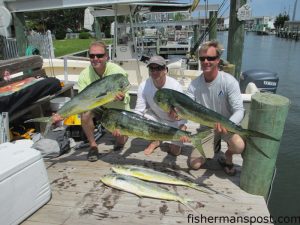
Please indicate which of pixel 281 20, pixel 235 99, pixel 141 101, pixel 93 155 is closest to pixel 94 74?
pixel 141 101

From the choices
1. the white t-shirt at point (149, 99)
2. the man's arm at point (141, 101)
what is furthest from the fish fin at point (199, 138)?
the man's arm at point (141, 101)

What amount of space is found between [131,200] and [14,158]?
4.18ft

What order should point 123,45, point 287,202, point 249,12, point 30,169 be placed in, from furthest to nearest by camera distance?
1. point 123,45
2. point 249,12
3. point 287,202
4. point 30,169

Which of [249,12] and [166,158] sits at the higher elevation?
[249,12]

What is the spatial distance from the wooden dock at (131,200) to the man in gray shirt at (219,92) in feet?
1.47

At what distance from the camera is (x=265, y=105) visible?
3115 millimetres

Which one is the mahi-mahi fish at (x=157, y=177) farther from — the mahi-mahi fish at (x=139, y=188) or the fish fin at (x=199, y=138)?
the fish fin at (x=199, y=138)

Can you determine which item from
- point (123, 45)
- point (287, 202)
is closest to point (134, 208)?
point (287, 202)

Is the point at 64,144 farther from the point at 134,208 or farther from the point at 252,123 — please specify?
the point at 252,123

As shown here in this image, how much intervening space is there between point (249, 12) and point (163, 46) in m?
16.4

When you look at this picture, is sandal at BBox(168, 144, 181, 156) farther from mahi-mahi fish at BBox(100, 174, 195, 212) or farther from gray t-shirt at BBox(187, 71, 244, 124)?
mahi-mahi fish at BBox(100, 174, 195, 212)

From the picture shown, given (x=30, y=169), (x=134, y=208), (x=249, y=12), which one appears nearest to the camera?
(x=30, y=169)

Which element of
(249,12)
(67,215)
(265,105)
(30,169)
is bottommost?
(67,215)

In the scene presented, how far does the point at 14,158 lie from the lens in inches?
117
